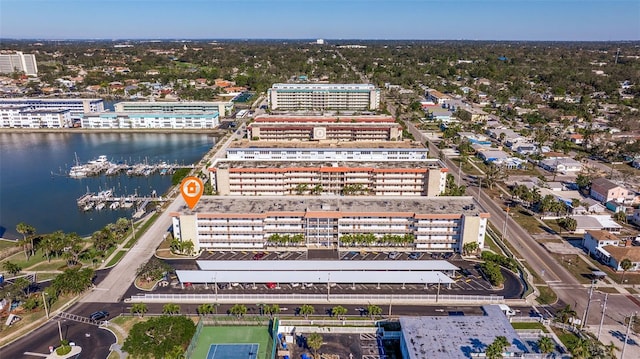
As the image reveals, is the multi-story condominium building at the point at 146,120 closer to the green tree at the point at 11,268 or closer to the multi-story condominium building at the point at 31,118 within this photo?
the multi-story condominium building at the point at 31,118

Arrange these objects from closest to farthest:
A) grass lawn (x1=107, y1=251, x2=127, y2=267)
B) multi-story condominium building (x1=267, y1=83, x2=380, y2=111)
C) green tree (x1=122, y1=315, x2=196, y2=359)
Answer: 1. green tree (x1=122, y1=315, x2=196, y2=359)
2. grass lawn (x1=107, y1=251, x2=127, y2=267)
3. multi-story condominium building (x1=267, y1=83, x2=380, y2=111)

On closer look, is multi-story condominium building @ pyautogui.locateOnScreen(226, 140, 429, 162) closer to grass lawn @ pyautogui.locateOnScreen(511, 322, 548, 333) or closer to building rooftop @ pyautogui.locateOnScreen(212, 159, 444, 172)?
building rooftop @ pyautogui.locateOnScreen(212, 159, 444, 172)

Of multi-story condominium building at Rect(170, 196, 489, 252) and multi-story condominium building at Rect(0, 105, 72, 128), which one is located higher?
multi-story condominium building at Rect(0, 105, 72, 128)

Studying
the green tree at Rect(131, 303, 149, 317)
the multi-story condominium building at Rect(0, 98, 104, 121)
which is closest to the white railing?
the green tree at Rect(131, 303, 149, 317)

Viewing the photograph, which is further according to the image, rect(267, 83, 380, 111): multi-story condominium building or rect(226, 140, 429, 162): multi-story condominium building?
rect(267, 83, 380, 111): multi-story condominium building

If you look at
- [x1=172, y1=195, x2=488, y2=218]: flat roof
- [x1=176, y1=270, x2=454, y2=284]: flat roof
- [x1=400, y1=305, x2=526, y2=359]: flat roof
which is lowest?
[x1=176, y1=270, x2=454, y2=284]: flat roof

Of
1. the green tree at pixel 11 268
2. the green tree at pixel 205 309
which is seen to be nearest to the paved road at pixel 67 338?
the green tree at pixel 205 309

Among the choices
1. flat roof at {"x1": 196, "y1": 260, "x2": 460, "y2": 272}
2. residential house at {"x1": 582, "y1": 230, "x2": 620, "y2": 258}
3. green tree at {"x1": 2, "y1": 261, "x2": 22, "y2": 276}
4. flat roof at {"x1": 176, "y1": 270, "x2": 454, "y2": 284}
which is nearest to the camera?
A: flat roof at {"x1": 176, "y1": 270, "x2": 454, "y2": 284}
